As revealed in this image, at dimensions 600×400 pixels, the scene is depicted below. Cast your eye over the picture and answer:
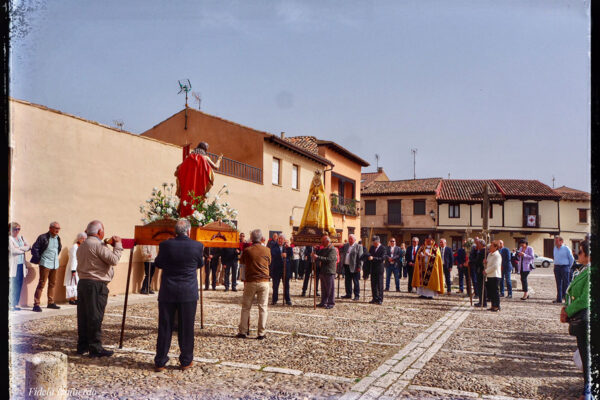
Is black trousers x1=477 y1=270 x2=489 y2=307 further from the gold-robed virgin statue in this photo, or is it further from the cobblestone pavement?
the gold-robed virgin statue

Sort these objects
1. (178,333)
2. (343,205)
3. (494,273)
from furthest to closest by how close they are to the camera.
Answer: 1. (343,205)
2. (494,273)
3. (178,333)

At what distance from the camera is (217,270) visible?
16.1 m

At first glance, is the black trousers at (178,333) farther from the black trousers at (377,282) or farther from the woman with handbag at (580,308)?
the black trousers at (377,282)

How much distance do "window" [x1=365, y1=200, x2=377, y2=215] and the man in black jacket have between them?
39.1 m

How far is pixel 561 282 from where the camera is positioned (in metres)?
13.6

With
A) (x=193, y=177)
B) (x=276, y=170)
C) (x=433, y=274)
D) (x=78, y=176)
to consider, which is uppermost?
(x=276, y=170)

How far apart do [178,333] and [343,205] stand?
26042 millimetres

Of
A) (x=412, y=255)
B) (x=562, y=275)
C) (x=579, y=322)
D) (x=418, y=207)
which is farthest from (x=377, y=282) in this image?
(x=418, y=207)

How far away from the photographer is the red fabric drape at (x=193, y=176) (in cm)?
816

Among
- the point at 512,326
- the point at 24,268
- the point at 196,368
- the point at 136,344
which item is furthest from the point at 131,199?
the point at 512,326

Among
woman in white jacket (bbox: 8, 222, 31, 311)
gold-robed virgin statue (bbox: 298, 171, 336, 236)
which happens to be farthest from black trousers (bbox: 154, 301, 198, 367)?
gold-robed virgin statue (bbox: 298, 171, 336, 236)

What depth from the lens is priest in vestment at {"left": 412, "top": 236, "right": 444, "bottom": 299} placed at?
14.6 m

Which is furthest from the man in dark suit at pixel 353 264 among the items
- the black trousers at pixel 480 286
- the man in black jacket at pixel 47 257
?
the man in black jacket at pixel 47 257

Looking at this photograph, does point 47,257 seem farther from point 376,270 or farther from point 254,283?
point 376,270
